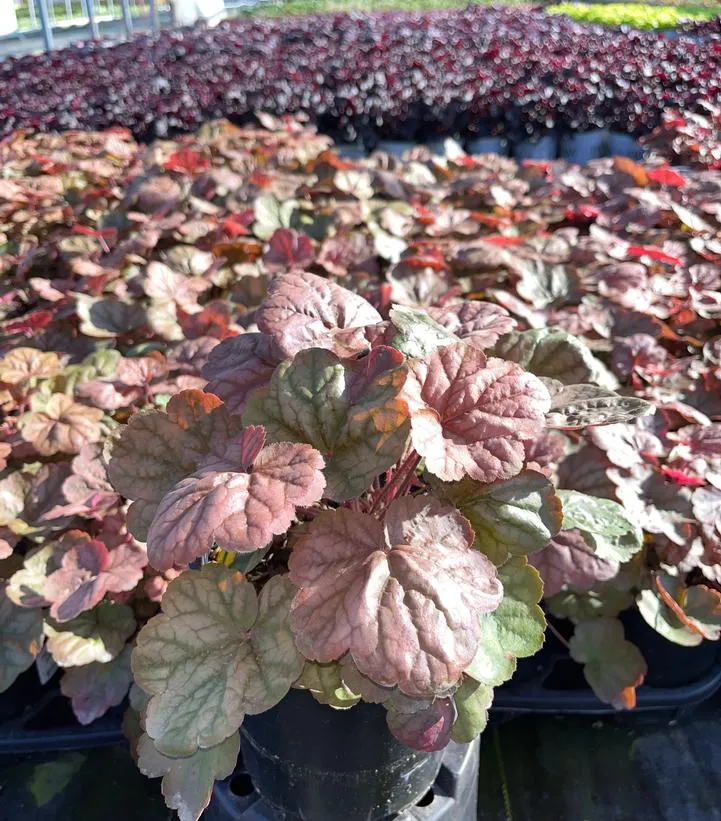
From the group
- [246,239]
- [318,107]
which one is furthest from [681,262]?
[318,107]

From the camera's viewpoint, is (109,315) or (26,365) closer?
(26,365)

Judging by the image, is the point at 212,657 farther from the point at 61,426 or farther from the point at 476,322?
the point at 61,426

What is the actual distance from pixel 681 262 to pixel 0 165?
3323 mm

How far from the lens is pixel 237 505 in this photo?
2.77ft

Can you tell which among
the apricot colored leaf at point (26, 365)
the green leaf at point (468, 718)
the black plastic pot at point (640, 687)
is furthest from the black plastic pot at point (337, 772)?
the apricot colored leaf at point (26, 365)

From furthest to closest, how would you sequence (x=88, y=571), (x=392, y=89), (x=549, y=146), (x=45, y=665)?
(x=549, y=146), (x=392, y=89), (x=45, y=665), (x=88, y=571)

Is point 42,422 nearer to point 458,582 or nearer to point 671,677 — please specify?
point 458,582

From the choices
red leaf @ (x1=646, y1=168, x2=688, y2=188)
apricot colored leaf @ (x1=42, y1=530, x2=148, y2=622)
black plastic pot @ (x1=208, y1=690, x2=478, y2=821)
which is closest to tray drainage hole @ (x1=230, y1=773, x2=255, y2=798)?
black plastic pot @ (x1=208, y1=690, x2=478, y2=821)

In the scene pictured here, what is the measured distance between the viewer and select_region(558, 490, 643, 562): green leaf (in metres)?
1.15

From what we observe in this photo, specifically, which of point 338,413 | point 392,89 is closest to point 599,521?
point 338,413

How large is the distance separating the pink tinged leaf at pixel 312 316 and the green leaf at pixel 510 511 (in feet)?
0.84

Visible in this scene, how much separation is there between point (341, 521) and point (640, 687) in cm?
133

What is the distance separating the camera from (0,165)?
3.77 meters

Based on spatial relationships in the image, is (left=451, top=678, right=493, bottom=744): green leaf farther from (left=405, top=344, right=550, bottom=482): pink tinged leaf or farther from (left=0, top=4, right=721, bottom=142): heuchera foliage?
(left=0, top=4, right=721, bottom=142): heuchera foliage
